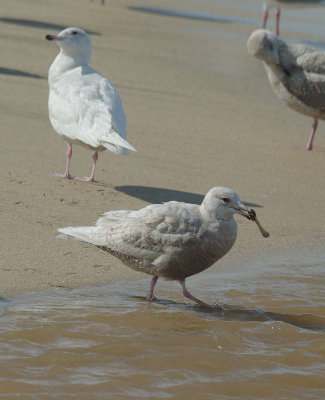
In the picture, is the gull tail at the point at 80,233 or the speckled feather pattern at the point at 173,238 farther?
the gull tail at the point at 80,233

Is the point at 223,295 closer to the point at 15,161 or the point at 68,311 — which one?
the point at 68,311

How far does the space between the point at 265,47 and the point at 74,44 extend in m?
2.66

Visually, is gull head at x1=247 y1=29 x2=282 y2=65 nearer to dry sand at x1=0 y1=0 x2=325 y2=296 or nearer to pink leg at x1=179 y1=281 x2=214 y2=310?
dry sand at x1=0 y1=0 x2=325 y2=296

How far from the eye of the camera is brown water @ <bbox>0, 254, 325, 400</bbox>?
14.5 ft

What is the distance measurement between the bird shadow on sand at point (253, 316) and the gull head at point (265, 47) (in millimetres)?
5207

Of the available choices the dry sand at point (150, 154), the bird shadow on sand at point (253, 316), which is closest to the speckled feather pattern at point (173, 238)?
the bird shadow on sand at point (253, 316)

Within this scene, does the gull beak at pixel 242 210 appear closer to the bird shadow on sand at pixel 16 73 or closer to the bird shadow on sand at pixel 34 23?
the bird shadow on sand at pixel 16 73

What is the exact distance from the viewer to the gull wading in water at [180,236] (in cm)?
541

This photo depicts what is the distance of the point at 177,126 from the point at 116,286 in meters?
4.63

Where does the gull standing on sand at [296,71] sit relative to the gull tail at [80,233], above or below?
above

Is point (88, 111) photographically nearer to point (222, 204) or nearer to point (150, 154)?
point (150, 154)

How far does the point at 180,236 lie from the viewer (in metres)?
5.41

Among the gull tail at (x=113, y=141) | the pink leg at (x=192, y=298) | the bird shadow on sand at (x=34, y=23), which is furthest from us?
the bird shadow on sand at (x=34, y=23)

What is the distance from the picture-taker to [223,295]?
232 inches
